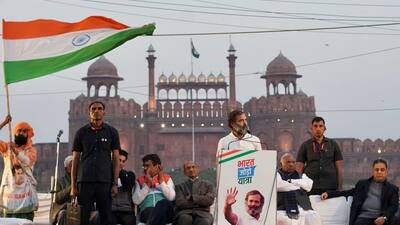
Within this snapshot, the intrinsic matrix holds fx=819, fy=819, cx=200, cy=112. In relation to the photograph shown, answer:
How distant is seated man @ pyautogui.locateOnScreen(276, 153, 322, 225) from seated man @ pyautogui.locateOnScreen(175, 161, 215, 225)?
682 millimetres

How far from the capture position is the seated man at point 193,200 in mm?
6925

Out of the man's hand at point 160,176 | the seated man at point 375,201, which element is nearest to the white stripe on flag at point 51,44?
the man's hand at point 160,176

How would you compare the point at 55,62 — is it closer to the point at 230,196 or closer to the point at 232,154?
the point at 232,154

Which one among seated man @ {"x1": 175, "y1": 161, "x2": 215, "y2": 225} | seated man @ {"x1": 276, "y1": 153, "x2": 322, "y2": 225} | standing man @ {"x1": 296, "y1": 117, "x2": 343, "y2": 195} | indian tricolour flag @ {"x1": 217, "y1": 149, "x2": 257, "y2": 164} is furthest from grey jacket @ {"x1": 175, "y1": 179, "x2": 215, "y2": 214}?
indian tricolour flag @ {"x1": 217, "y1": 149, "x2": 257, "y2": 164}

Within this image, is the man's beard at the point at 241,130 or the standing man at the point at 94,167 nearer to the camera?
the standing man at the point at 94,167

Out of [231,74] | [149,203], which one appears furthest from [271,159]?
[231,74]

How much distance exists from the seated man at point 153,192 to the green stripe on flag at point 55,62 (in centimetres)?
102

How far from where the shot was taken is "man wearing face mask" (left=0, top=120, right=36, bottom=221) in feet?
22.8

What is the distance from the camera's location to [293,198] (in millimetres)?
6551

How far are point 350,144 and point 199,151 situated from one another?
10.3 metres

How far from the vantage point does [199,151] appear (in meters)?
51.0

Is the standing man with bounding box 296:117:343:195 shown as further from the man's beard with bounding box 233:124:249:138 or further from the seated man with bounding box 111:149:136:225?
the seated man with bounding box 111:149:136:225

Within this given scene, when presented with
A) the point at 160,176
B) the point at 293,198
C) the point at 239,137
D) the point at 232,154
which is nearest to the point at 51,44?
the point at 160,176

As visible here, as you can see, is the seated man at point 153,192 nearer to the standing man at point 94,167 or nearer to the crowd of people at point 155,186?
the crowd of people at point 155,186
